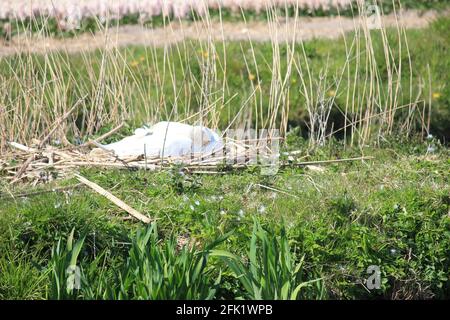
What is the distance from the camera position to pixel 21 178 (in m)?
5.67

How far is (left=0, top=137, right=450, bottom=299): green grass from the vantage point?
4.37 meters

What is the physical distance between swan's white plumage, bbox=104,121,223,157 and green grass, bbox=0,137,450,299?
0.41 meters

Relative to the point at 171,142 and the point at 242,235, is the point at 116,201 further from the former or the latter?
the point at 171,142

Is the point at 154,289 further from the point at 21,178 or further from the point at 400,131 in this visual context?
the point at 400,131

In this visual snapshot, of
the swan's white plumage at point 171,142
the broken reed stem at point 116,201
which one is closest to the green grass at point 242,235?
the broken reed stem at point 116,201

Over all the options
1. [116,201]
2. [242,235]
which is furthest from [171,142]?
[242,235]

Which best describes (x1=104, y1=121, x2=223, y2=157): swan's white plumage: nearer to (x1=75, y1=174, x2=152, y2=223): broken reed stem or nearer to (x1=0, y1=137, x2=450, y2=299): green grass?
(x1=0, y1=137, x2=450, y2=299): green grass

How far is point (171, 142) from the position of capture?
596 cm

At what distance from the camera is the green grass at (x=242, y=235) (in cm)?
437

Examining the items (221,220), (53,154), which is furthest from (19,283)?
(53,154)

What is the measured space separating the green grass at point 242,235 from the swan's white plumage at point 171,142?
413mm

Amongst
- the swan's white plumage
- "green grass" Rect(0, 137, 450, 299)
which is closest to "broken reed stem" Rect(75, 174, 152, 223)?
"green grass" Rect(0, 137, 450, 299)

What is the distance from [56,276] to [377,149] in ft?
9.82

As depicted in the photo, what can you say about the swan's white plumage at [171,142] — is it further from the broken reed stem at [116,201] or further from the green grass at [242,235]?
the broken reed stem at [116,201]
